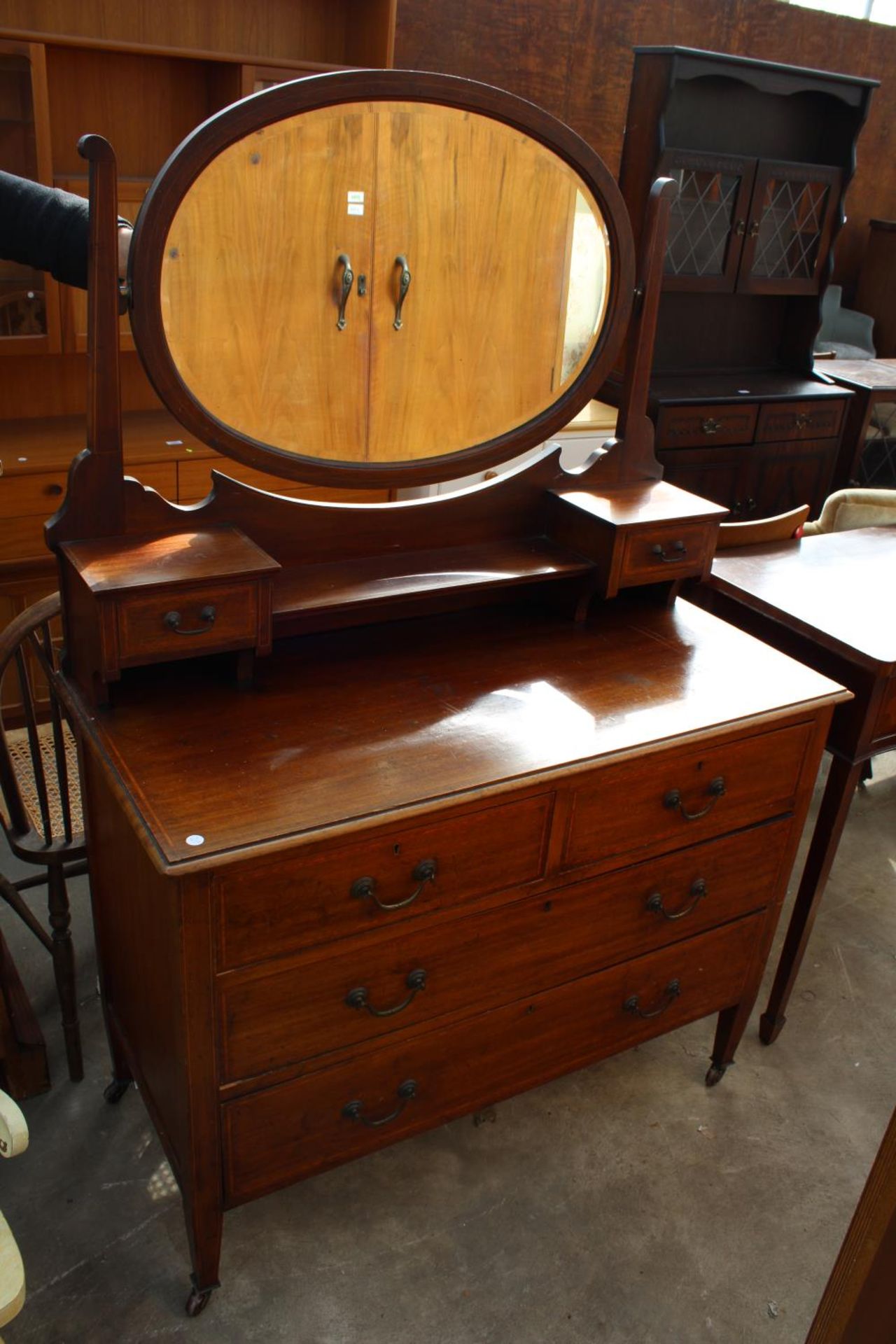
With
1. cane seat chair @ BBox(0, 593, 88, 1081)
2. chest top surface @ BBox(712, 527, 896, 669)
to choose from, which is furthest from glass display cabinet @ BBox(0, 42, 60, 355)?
chest top surface @ BBox(712, 527, 896, 669)

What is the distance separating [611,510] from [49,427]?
83.9 inches

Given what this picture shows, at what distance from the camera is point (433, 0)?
12.3ft

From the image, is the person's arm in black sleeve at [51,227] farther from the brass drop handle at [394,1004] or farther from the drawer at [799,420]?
the drawer at [799,420]

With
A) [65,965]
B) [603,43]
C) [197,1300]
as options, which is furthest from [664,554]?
[603,43]

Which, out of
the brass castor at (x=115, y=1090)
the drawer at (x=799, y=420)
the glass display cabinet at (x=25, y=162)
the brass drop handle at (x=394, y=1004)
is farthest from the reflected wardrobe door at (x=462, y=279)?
the drawer at (x=799, y=420)

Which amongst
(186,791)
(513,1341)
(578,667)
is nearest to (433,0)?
(578,667)

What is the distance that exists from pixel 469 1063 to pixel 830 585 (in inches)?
52.7

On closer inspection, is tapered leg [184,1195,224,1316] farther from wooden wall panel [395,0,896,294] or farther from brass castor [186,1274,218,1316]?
wooden wall panel [395,0,896,294]

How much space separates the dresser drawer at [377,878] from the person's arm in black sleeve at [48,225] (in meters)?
0.89

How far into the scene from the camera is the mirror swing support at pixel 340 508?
1.57 meters

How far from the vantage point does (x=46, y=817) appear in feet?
6.85

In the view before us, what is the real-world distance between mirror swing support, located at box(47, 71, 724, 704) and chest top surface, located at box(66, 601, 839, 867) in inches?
2.8

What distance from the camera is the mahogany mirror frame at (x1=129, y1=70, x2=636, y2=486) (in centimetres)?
154

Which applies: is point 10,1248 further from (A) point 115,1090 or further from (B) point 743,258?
(B) point 743,258
